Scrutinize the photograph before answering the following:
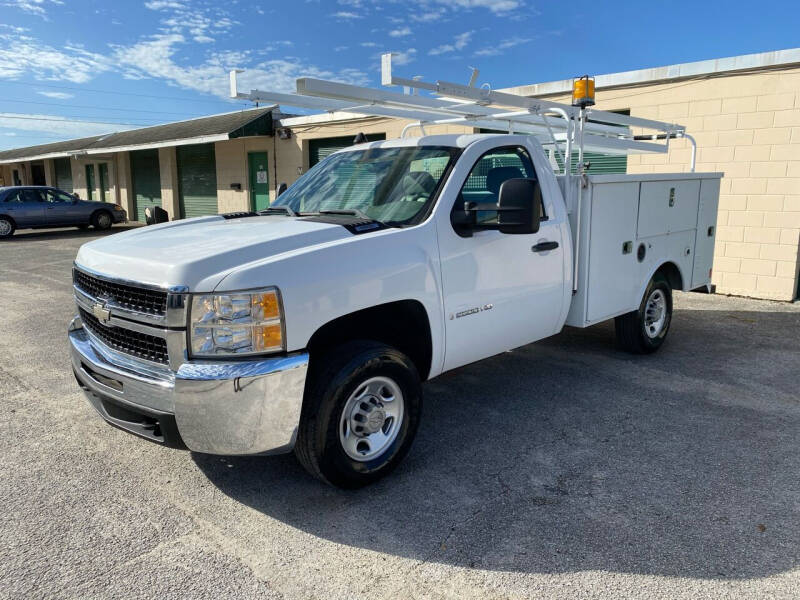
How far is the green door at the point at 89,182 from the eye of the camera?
29.2m

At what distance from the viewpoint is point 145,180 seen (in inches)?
988

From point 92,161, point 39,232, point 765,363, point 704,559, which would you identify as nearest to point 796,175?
point 765,363

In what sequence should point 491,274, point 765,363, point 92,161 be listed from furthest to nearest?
1. point 92,161
2. point 765,363
3. point 491,274

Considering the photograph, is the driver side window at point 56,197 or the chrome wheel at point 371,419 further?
the driver side window at point 56,197

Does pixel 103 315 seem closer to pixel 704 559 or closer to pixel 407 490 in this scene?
pixel 407 490

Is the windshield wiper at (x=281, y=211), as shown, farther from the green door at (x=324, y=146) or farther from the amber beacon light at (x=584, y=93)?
the green door at (x=324, y=146)

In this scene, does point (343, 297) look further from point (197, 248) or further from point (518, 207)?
point (518, 207)

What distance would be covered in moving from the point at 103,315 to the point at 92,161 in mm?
28549

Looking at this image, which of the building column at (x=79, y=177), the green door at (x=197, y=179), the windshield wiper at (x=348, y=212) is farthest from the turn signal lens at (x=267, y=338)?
the building column at (x=79, y=177)

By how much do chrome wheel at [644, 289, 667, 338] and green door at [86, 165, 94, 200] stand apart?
2885cm

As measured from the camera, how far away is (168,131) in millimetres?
22766

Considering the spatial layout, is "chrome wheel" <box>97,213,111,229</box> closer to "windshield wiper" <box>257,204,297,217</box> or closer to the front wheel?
the front wheel

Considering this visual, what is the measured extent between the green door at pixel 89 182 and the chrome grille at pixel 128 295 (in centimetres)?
2875

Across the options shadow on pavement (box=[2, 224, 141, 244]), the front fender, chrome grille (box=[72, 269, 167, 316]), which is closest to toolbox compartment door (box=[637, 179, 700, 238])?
the front fender
